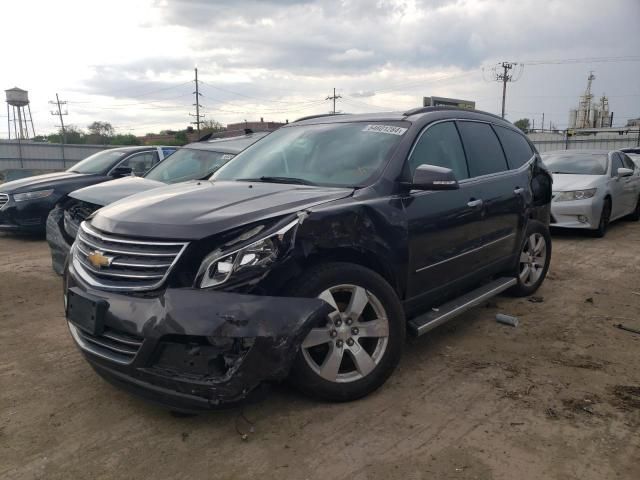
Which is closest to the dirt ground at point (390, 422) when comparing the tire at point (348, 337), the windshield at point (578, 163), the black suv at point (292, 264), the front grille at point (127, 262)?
the tire at point (348, 337)

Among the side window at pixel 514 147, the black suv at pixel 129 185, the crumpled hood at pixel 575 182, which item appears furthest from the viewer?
the crumpled hood at pixel 575 182

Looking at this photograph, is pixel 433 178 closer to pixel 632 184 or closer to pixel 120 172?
pixel 120 172

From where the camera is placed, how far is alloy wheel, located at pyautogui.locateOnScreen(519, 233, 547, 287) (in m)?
5.18

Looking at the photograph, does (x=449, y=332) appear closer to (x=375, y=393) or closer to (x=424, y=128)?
(x=375, y=393)

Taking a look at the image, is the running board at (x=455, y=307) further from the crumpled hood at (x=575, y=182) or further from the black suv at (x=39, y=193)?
the black suv at (x=39, y=193)

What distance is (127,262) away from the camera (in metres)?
2.70

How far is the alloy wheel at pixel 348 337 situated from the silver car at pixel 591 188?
6741mm

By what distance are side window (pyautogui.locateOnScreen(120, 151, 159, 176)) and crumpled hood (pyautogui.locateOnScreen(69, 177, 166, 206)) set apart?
9.32ft

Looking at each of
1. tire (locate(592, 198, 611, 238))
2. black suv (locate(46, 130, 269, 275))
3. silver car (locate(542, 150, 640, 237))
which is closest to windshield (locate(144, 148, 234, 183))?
black suv (locate(46, 130, 269, 275))

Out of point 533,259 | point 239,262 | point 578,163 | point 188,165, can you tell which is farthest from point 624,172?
point 239,262

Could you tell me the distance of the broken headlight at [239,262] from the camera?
2.55 meters

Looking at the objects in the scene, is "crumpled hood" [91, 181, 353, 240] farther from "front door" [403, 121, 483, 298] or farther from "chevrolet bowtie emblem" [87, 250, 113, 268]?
"front door" [403, 121, 483, 298]

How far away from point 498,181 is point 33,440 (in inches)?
154

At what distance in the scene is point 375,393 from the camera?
3166 mm
